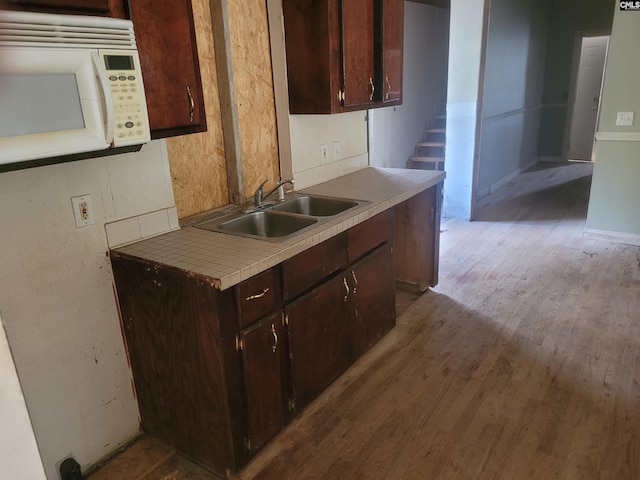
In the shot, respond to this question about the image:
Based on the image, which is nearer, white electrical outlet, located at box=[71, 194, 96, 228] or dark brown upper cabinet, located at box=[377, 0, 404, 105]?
white electrical outlet, located at box=[71, 194, 96, 228]

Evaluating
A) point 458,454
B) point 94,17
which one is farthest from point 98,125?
point 458,454

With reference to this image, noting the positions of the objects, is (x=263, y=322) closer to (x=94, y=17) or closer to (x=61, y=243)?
(x=61, y=243)

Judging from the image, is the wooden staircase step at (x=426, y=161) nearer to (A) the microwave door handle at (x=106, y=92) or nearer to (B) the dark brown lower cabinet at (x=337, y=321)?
(B) the dark brown lower cabinet at (x=337, y=321)

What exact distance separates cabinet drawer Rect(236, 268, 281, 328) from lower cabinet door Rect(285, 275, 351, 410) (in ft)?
0.42

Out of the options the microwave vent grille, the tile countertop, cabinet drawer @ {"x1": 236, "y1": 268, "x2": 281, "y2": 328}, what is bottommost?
cabinet drawer @ {"x1": 236, "y1": 268, "x2": 281, "y2": 328}

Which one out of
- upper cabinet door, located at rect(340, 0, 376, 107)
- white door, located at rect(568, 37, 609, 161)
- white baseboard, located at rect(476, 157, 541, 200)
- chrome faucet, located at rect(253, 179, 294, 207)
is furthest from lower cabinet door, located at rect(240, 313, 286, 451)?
white door, located at rect(568, 37, 609, 161)

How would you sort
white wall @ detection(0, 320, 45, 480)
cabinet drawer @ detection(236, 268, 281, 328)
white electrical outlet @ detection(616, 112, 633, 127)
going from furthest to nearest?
white electrical outlet @ detection(616, 112, 633, 127) → cabinet drawer @ detection(236, 268, 281, 328) → white wall @ detection(0, 320, 45, 480)

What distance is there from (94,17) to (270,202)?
4.43 feet

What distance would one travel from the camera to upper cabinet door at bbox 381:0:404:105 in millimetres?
2922

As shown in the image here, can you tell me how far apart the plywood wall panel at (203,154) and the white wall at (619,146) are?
11.2ft

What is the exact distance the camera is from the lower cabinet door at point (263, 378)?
6.09 feet

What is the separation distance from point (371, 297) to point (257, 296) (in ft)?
3.19

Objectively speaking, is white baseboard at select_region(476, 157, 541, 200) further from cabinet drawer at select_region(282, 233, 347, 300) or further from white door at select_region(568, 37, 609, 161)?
cabinet drawer at select_region(282, 233, 347, 300)

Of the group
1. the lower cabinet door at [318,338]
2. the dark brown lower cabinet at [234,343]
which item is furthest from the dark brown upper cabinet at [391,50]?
the lower cabinet door at [318,338]
